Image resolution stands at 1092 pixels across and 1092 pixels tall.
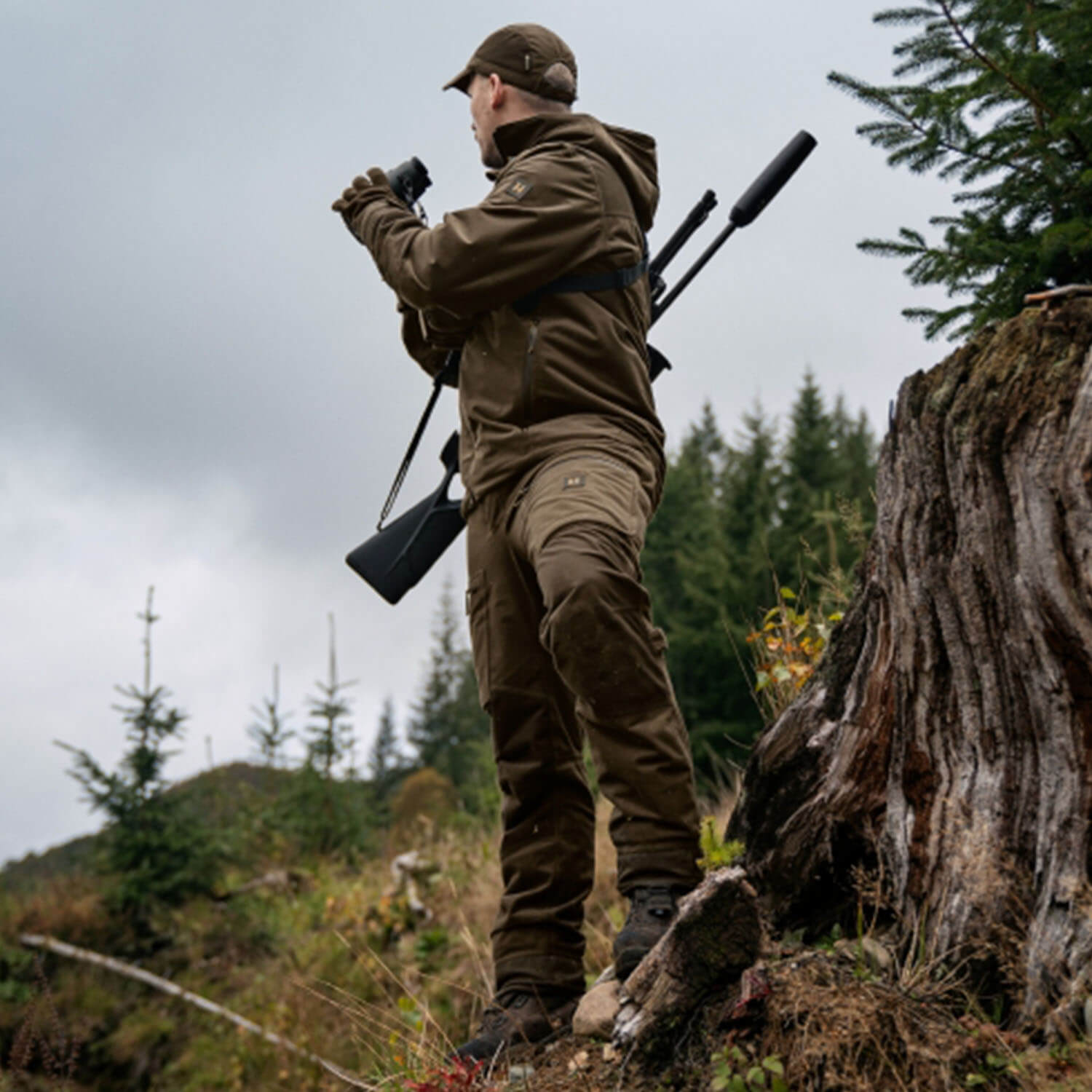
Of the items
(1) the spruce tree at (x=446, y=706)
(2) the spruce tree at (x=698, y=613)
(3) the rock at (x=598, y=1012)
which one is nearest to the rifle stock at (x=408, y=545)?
(3) the rock at (x=598, y=1012)

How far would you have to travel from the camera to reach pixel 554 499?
10.3 ft

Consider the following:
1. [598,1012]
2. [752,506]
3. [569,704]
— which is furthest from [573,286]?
[752,506]

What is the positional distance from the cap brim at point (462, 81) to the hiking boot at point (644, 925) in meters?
2.72

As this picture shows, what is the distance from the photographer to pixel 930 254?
12.8 feet

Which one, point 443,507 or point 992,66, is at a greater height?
point 992,66

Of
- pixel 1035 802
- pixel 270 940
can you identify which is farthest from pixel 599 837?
pixel 270 940

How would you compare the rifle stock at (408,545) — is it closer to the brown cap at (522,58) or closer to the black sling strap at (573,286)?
the black sling strap at (573,286)

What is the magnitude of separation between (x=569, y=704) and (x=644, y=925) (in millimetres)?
808

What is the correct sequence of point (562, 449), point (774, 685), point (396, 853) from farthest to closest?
point (396, 853) < point (774, 685) < point (562, 449)

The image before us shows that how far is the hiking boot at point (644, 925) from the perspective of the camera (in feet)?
9.53

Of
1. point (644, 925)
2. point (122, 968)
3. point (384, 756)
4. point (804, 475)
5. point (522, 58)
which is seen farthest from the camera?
point (384, 756)

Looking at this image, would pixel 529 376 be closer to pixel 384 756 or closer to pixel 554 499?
pixel 554 499

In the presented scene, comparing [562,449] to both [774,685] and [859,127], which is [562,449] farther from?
[859,127]

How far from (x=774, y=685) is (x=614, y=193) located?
6.34 feet
